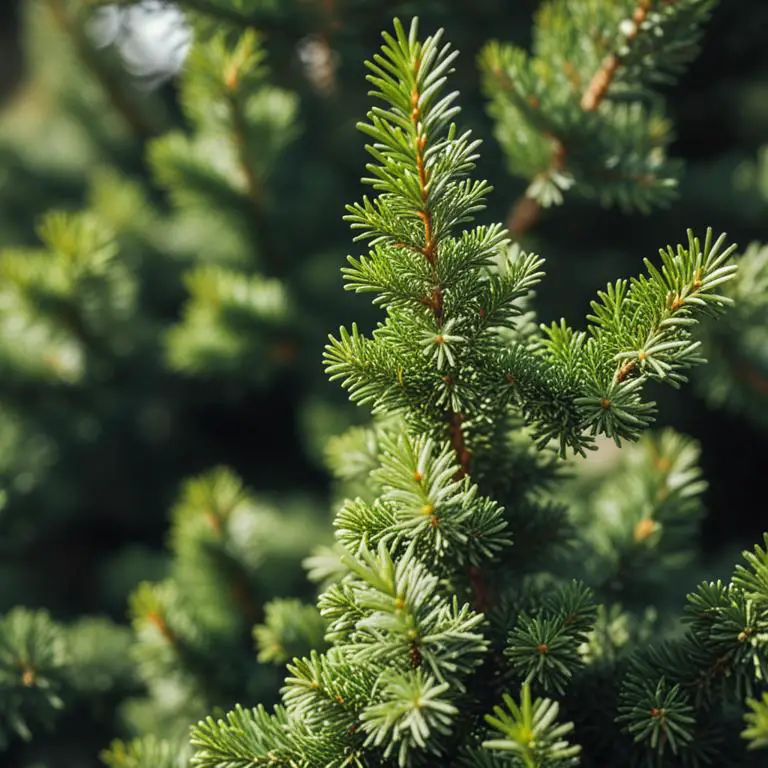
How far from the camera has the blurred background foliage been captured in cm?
80

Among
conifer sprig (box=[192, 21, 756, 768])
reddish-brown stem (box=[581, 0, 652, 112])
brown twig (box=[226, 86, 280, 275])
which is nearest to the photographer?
conifer sprig (box=[192, 21, 756, 768])

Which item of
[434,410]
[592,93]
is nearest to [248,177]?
[592,93]

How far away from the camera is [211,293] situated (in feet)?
2.80

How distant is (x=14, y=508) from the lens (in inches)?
34.6

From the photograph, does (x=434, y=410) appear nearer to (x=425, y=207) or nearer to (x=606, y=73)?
(x=425, y=207)

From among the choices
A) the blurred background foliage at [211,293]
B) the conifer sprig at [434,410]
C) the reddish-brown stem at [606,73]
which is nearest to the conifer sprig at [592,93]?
the reddish-brown stem at [606,73]

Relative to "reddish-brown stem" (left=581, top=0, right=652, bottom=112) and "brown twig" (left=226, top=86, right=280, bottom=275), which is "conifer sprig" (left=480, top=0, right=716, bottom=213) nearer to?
"reddish-brown stem" (left=581, top=0, right=652, bottom=112)

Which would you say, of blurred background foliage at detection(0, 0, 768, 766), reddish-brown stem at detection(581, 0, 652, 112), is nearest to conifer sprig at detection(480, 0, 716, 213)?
reddish-brown stem at detection(581, 0, 652, 112)

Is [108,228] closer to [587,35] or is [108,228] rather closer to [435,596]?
[587,35]

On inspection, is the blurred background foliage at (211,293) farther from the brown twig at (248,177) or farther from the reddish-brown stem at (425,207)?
the reddish-brown stem at (425,207)

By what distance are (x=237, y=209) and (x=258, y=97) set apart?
13 cm

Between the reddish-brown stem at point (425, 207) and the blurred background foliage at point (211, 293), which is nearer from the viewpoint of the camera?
the reddish-brown stem at point (425, 207)

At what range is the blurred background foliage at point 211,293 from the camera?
2.64 feet

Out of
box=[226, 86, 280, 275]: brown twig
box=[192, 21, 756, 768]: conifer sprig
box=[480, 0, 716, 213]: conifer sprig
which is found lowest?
box=[192, 21, 756, 768]: conifer sprig
